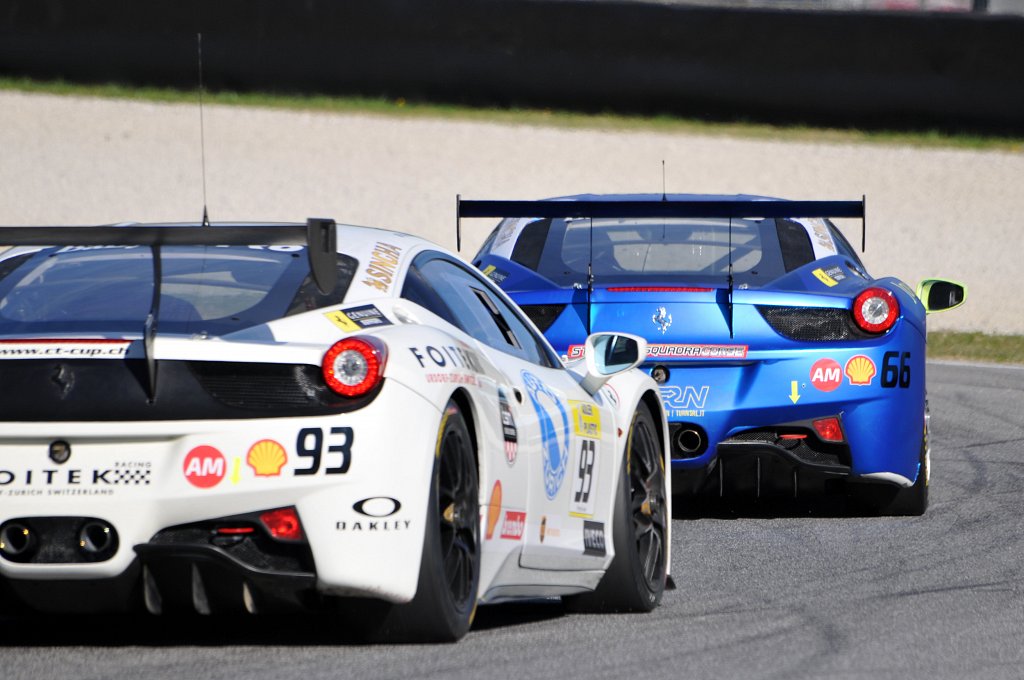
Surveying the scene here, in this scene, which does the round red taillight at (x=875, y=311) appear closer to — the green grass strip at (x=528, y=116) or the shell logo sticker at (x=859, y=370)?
the shell logo sticker at (x=859, y=370)

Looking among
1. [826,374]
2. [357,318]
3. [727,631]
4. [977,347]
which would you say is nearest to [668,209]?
[826,374]

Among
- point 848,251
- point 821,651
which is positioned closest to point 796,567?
point 821,651

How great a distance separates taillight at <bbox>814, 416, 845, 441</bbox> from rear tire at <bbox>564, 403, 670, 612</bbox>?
1386mm

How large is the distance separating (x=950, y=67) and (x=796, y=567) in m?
22.0

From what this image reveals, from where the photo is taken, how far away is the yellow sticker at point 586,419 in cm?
564

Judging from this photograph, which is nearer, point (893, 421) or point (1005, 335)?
point (893, 421)

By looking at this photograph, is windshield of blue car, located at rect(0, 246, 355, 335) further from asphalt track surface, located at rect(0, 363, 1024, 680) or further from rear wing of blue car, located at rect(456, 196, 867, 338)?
rear wing of blue car, located at rect(456, 196, 867, 338)

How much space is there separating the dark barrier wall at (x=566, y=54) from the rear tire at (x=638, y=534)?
2147cm

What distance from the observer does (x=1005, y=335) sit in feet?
61.9

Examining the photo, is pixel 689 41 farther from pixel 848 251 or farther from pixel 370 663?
pixel 370 663

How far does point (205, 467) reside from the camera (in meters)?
4.40

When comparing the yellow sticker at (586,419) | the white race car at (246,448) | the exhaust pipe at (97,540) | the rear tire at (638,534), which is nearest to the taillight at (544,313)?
the rear tire at (638,534)

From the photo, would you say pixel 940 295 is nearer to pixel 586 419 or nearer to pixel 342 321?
pixel 586 419

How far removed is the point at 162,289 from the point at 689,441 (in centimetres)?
320
